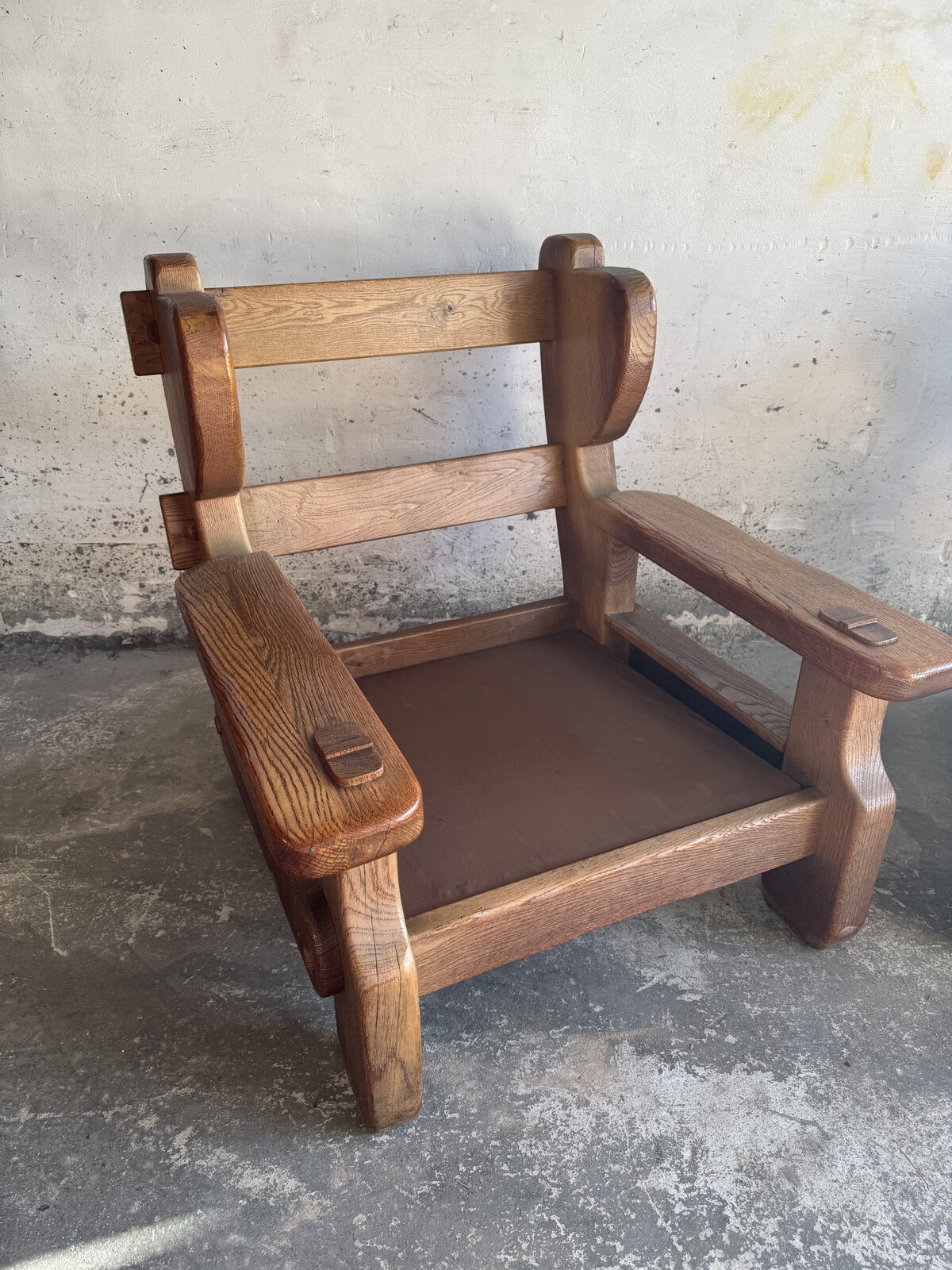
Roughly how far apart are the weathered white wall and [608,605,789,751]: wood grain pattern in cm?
81

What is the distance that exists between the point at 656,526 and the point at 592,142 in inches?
42.0

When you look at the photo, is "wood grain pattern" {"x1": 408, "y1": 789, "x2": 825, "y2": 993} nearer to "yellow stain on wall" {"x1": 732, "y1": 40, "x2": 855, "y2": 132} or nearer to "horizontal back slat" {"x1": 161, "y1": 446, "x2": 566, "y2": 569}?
"horizontal back slat" {"x1": 161, "y1": 446, "x2": 566, "y2": 569}

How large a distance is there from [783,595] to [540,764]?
19.8 inches

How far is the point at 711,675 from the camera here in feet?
5.81

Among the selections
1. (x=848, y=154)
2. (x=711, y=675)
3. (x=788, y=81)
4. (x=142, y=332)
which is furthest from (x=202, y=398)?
(x=848, y=154)

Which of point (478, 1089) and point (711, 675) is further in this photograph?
point (711, 675)

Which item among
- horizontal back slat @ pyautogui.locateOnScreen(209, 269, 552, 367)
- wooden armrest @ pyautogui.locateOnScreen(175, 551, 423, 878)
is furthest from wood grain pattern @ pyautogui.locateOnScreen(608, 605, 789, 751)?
wooden armrest @ pyautogui.locateOnScreen(175, 551, 423, 878)

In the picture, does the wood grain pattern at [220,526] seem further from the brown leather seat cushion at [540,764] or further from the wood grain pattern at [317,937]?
the wood grain pattern at [317,937]

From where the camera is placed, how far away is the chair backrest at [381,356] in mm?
1446

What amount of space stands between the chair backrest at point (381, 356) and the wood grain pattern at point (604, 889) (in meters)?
0.75

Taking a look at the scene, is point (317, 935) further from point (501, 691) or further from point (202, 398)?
point (202, 398)

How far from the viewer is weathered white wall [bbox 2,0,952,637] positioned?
6.60 ft

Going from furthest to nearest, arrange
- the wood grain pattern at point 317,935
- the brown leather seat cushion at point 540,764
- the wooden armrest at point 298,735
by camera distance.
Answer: the brown leather seat cushion at point 540,764, the wood grain pattern at point 317,935, the wooden armrest at point 298,735

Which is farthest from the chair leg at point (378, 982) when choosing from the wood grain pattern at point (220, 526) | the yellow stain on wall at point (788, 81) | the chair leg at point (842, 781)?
the yellow stain on wall at point (788, 81)
